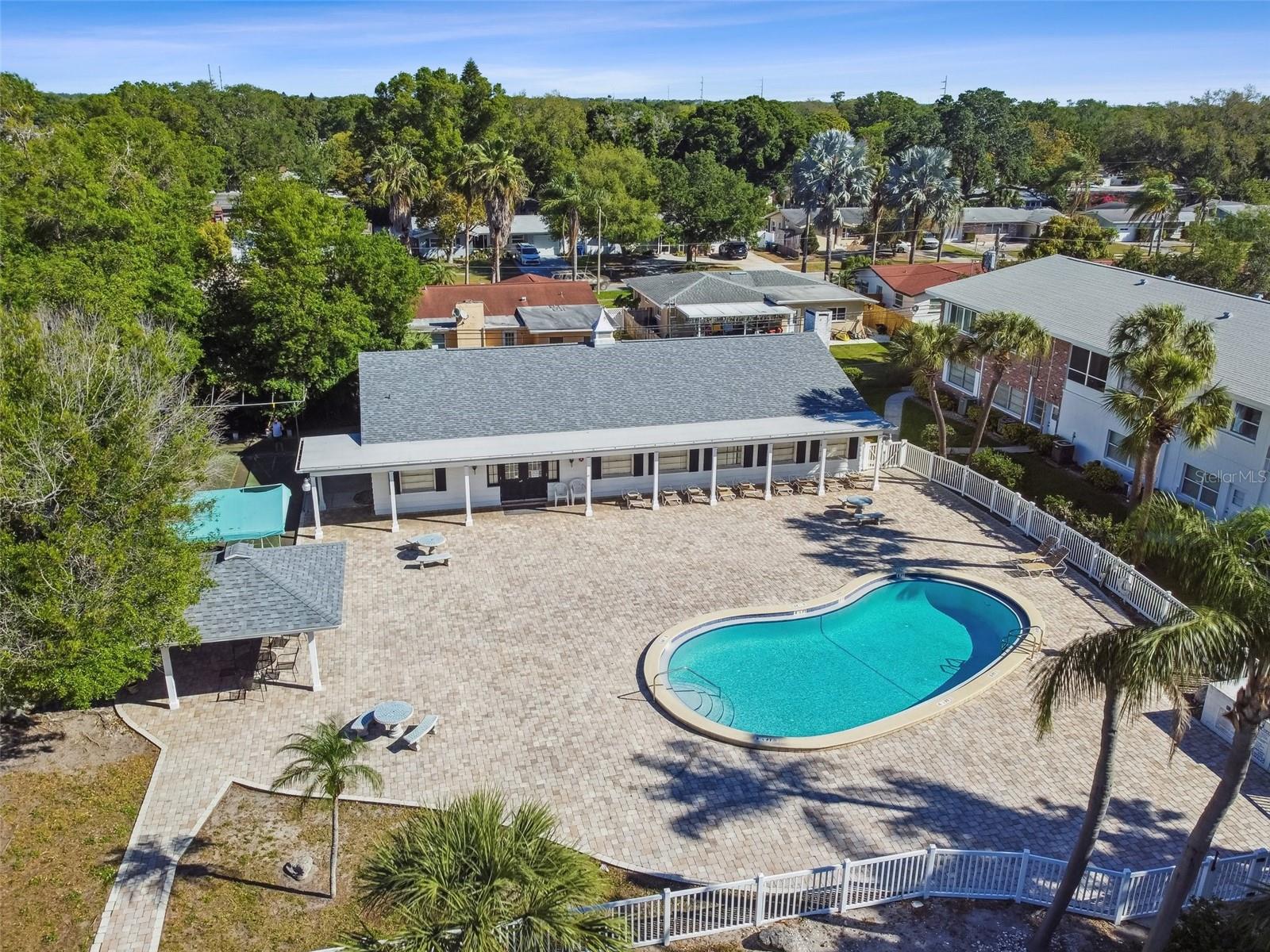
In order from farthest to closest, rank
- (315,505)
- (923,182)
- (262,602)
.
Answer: (923,182) < (315,505) < (262,602)

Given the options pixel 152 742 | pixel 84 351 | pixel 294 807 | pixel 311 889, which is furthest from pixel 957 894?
pixel 84 351

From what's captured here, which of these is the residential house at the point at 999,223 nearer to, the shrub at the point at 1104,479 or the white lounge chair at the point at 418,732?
the shrub at the point at 1104,479

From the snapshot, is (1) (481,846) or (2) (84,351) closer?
(1) (481,846)

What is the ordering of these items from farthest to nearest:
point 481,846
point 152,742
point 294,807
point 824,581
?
point 824,581, point 152,742, point 294,807, point 481,846

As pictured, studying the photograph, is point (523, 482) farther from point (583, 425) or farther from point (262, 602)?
point (262, 602)

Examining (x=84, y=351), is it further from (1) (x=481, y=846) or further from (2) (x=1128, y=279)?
(2) (x=1128, y=279)

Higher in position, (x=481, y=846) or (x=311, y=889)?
(x=481, y=846)

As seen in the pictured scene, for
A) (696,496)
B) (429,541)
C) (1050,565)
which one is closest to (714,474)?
(696,496)
